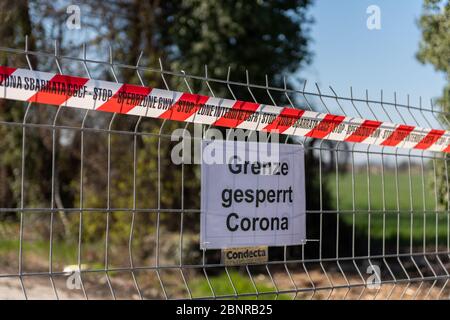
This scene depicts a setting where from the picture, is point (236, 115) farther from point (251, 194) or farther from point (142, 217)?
point (142, 217)

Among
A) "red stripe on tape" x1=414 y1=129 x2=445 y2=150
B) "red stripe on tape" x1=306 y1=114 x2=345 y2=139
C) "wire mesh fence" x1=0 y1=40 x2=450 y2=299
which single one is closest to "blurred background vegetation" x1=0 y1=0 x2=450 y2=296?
"wire mesh fence" x1=0 y1=40 x2=450 y2=299

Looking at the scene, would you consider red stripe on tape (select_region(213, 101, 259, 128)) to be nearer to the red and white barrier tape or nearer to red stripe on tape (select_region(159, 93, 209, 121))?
the red and white barrier tape

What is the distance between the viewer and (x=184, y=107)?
3.79 metres

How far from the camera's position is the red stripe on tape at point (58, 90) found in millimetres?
3293

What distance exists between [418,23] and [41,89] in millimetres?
6466

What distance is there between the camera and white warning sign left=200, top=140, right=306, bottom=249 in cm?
385

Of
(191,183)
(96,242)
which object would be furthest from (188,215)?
(96,242)

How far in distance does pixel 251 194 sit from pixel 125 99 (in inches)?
38.4

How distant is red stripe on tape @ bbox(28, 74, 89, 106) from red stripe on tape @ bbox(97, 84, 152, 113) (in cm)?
19

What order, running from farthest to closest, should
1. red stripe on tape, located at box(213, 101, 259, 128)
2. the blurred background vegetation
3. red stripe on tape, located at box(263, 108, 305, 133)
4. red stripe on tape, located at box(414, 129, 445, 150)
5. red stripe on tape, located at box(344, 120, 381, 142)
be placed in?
the blurred background vegetation
red stripe on tape, located at box(414, 129, 445, 150)
red stripe on tape, located at box(344, 120, 381, 142)
red stripe on tape, located at box(263, 108, 305, 133)
red stripe on tape, located at box(213, 101, 259, 128)

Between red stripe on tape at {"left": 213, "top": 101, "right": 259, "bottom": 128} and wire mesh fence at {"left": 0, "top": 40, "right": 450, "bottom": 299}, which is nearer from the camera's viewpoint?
red stripe on tape at {"left": 213, "top": 101, "right": 259, "bottom": 128}

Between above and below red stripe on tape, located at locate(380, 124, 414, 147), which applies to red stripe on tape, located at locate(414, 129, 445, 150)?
below

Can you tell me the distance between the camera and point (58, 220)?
37.9 feet
